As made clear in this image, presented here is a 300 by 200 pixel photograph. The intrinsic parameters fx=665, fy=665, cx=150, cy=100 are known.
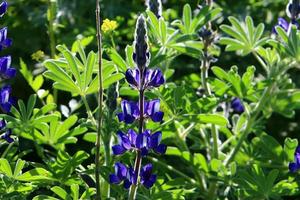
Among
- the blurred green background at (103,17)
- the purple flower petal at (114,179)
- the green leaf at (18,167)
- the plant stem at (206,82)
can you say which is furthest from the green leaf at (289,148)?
the blurred green background at (103,17)

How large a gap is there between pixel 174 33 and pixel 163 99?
0.26 m

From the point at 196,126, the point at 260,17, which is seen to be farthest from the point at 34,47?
the point at 196,126

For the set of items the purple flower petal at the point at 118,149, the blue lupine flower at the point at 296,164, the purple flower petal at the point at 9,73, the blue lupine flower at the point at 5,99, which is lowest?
the blue lupine flower at the point at 296,164

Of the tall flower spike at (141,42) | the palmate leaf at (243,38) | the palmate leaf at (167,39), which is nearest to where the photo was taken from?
the tall flower spike at (141,42)

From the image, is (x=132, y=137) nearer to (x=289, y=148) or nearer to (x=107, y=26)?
(x=107, y=26)

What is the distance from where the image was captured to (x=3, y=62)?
2.18 metres

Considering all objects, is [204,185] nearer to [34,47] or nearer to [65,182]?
[65,182]

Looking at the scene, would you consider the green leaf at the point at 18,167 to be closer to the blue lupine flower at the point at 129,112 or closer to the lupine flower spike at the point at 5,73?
the lupine flower spike at the point at 5,73

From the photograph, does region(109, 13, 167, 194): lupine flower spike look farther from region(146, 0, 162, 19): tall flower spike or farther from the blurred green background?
the blurred green background

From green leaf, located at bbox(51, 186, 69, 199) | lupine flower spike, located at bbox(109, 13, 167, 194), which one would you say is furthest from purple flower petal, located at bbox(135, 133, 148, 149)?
green leaf, located at bbox(51, 186, 69, 199)

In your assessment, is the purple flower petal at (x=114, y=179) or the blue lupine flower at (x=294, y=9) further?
the blue lupine flower at (x=294, y=9)

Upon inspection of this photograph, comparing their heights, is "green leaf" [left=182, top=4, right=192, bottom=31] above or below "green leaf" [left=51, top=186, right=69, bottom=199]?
above

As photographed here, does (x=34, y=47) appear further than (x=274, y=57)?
Yes

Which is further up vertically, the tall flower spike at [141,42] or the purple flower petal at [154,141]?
the tall flower spike at [141,42]
